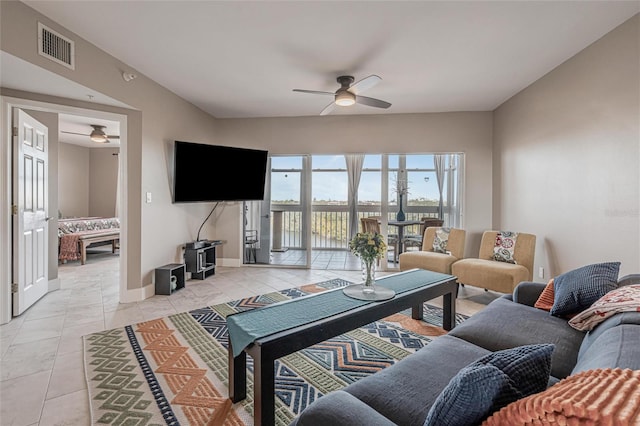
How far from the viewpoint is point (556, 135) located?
349 centimetres

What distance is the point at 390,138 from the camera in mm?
5246

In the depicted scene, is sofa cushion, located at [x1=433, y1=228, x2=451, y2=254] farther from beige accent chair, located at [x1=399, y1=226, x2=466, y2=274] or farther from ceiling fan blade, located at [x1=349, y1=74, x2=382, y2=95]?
ceiling fan blade, located at [x1=349, y1=74, x2=382, y2=95]

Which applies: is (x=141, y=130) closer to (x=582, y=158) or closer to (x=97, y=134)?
(x=97, y=134)

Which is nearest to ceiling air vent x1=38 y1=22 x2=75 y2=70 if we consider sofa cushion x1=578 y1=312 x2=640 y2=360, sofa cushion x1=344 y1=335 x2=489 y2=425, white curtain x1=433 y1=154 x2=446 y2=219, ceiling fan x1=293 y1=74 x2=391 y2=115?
ceiling fan x1=293 y1=74 x2=391 y2=115

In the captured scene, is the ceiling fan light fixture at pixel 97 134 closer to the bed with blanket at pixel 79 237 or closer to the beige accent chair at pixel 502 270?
the bed with blanket at pixel 79 237

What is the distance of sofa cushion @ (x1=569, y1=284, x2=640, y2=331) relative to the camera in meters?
1.53

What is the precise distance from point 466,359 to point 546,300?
1.16 m

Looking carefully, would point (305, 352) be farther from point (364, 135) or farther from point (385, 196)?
point (364, 135)

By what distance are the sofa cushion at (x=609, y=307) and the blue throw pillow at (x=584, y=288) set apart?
14 cm

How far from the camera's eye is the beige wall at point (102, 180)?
336 inches

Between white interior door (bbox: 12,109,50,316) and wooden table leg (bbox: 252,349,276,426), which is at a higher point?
white interior door (bbox: 12,109,50,316)

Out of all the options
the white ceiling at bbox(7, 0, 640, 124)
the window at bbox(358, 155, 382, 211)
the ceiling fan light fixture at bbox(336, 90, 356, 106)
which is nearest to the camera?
the white ceiling at bbox(7, 0, 640, 124)

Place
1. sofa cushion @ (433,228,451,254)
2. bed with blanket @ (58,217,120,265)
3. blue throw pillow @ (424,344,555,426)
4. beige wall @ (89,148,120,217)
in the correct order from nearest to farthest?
blue throw pillow @ (424,344,555,426), sofa cushion @ (433,228,451,254), bed with blanket @ (58,217,120,265), beige wall @ (89,148,120,217)

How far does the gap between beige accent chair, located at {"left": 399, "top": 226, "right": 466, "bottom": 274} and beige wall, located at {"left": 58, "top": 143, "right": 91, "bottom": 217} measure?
8624mm
